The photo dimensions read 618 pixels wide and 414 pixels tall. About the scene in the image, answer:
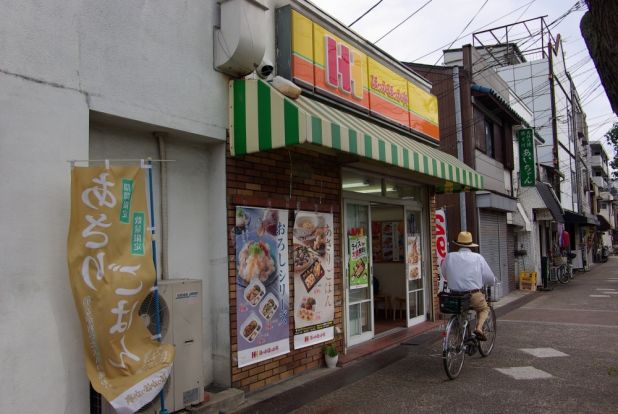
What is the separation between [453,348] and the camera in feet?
20.8

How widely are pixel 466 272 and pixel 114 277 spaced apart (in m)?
4.74

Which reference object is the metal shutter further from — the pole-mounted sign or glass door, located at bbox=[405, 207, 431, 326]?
glass door, located at bbox=[405, 207, 431, 326]

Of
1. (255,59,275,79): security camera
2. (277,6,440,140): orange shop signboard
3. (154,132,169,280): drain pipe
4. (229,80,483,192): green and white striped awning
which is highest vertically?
(277,6,440,140): orange shop signboard

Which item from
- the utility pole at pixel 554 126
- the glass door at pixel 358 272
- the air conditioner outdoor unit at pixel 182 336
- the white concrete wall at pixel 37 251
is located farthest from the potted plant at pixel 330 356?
the utility pole at pixel 554 126

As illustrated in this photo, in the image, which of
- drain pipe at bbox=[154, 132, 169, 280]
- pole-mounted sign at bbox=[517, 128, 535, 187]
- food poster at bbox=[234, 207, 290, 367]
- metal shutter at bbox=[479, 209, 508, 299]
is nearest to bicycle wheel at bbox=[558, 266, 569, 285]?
pole-mounted sign at bbox=[517, 128, 535, 187]

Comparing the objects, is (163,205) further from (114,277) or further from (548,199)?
(548,199)

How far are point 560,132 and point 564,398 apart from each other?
2747cm

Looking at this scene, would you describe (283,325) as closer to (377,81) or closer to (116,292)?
(116,292)

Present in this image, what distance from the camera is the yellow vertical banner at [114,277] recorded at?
3748 mm

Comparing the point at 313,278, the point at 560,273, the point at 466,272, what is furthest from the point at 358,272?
the point at 560,273

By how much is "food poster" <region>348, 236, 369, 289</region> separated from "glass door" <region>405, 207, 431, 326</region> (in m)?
1.71

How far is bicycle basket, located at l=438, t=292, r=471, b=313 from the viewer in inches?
258

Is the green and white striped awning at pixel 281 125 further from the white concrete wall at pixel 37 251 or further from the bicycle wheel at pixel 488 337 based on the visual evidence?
the bicycle wheel at pixel 488 337

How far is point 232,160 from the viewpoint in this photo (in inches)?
218
